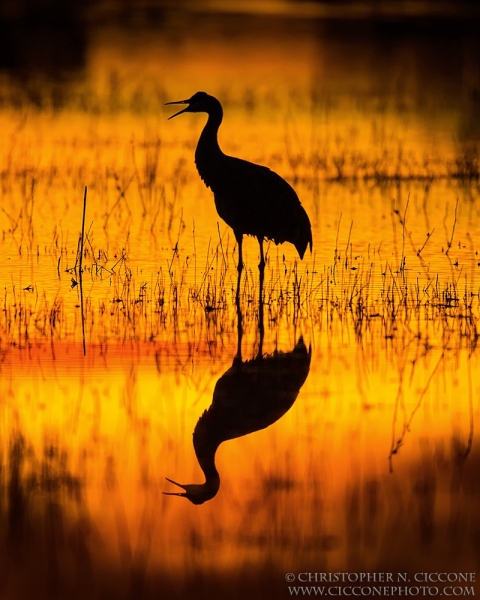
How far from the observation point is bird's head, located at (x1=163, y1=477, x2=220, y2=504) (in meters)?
7.07

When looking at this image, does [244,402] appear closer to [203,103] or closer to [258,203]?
[258,203]

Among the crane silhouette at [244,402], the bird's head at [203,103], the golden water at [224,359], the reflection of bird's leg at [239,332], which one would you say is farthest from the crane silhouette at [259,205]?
the crane silhouette at [244,402]

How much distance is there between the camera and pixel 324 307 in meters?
11.8

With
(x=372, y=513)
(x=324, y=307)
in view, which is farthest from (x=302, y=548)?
(x=324, y=307)

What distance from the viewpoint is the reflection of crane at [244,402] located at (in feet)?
24.7

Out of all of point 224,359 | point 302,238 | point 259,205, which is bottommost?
point 224,359

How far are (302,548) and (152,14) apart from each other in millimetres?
44009

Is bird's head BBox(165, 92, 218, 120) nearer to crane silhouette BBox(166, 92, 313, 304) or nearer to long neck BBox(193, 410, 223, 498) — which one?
crane silhouette BBox(166, 92, 313, 304)

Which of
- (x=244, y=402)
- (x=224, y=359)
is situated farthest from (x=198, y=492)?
(x=224, y=359)

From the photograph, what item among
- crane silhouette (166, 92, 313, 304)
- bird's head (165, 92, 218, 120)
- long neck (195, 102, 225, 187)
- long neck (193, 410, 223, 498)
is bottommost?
long neck (193, 410, 223, 498)

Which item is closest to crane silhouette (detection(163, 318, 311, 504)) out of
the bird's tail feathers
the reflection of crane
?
the reflection of crane

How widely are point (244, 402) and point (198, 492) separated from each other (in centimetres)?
167

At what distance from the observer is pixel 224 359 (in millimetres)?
9992

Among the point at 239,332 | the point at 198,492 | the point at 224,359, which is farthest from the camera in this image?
the point at 239,332
